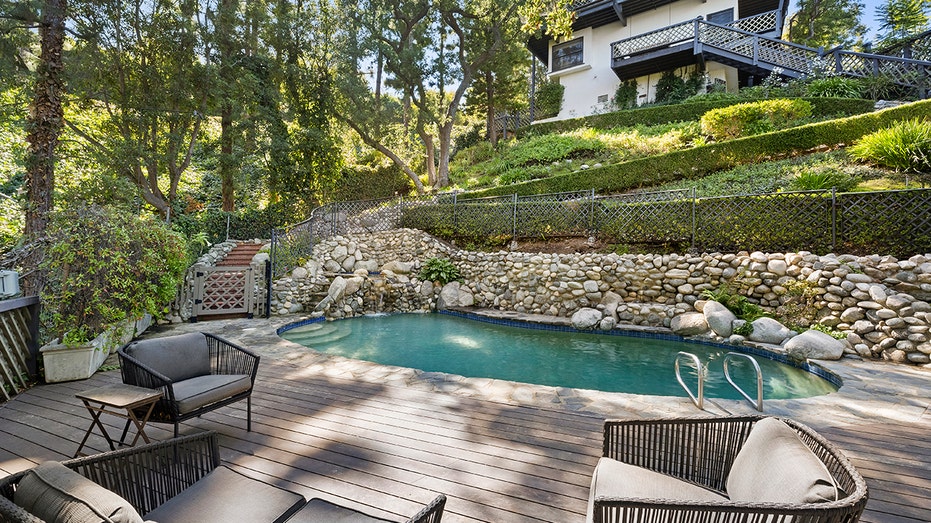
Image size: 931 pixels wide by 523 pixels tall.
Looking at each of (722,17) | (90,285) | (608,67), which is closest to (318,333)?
(90,285)

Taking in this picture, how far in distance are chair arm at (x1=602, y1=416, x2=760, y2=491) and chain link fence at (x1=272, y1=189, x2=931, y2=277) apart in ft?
23.0

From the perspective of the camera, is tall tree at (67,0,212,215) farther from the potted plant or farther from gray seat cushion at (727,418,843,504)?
gray seat cushion at (727,418,843,504)

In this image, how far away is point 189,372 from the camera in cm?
345

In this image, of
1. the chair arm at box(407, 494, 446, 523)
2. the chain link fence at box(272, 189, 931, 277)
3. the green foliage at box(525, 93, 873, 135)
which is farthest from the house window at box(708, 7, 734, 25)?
Result: the chair arm at box(407, 494, 446, 523)

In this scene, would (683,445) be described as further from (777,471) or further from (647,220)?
(647,220)

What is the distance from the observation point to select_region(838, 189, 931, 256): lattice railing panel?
253 inches

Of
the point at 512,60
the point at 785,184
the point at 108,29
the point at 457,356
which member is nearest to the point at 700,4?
the point at 512,60

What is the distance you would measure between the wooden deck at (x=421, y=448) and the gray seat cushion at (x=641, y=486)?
42 centimetres

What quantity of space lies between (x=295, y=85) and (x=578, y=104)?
14.2m

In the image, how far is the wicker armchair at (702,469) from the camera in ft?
4.50

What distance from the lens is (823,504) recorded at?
1336mm

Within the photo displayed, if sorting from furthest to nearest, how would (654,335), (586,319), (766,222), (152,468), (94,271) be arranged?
(586,319), (654,335), (766,222), (94,271), (152,468)

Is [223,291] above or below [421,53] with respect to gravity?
below

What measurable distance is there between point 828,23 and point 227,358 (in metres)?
31.1
